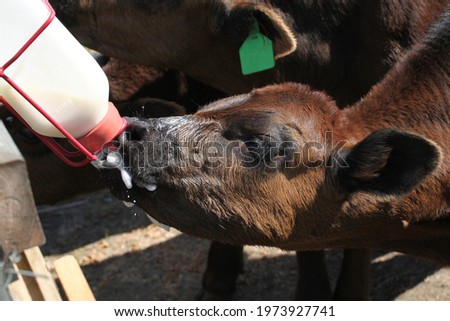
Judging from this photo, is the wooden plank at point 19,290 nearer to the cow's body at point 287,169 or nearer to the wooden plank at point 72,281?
the wooden plank at point 72,281

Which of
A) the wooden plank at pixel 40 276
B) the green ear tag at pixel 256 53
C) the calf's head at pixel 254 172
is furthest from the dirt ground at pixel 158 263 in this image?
the calf's head at pixel 254 172

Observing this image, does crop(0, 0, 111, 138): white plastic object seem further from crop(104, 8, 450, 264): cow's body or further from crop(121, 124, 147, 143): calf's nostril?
crop(104, 8, 450, 264): cow's body

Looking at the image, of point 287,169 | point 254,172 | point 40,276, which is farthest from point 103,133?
point 40,276

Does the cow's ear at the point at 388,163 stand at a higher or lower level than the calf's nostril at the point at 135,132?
lower

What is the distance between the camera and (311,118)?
413 cm

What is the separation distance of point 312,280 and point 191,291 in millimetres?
1295

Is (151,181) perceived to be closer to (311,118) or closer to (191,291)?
(311,118)

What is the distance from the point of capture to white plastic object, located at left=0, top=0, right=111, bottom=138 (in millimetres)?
3662

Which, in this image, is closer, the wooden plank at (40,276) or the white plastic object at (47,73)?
the white plastic object at (47,73)

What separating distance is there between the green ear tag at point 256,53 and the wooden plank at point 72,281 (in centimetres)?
174

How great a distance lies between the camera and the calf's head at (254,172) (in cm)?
406

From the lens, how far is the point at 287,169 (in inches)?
162

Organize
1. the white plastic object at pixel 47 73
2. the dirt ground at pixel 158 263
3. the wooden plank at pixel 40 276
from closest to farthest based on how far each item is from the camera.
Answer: the white plastic object at pixel 47 73
the wooden plank at pixel 40 276
the dirt ground at pixel 158 263

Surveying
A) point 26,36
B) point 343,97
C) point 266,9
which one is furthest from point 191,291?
point 26,36
